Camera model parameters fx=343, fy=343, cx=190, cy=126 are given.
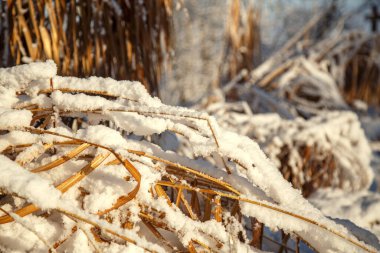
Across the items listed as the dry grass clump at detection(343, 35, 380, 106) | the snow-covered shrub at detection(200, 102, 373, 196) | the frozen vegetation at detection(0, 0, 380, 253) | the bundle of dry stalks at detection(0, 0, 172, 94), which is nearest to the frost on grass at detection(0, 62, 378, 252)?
the frozen vegetation at detection(0, 0, 380, 253)

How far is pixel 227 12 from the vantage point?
2.91 meters

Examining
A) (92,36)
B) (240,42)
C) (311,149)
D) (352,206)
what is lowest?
(352,206)

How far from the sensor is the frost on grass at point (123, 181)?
1.60 ft

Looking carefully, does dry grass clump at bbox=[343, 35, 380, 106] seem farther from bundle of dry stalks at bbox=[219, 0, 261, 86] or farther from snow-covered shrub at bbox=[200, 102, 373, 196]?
snow-covered shrub at bbox=[200, 102, 373, 196]

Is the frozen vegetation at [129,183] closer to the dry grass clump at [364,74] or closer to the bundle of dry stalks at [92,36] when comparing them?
the bundle of dry stalks at [92,36]

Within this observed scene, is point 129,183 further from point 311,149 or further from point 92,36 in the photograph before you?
point 311,149

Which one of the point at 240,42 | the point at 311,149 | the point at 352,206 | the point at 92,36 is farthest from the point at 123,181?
the point at 240,42

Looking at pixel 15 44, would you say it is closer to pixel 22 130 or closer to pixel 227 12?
pixel 22 130

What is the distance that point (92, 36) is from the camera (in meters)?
1.28

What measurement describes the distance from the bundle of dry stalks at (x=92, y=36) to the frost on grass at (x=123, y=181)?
0.59 meters

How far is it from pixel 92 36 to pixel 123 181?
0.88 meters

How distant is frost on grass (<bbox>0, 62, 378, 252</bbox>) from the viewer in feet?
1.60

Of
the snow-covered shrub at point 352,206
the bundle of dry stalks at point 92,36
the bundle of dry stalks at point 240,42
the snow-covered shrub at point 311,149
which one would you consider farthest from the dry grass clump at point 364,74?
the bundle of dry stalks at point 92,36

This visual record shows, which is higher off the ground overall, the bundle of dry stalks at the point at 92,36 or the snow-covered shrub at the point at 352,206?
the bundle of dry stalks at the point at 92,36
